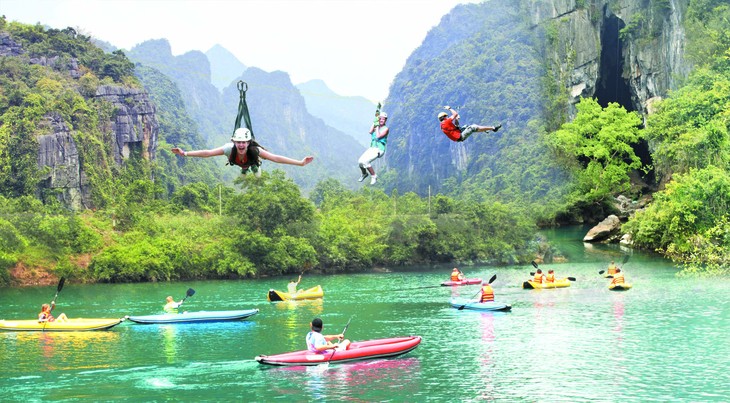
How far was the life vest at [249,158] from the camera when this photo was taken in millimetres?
9344

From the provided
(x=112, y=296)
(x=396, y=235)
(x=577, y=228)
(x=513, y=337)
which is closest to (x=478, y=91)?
(x=577, y=228)

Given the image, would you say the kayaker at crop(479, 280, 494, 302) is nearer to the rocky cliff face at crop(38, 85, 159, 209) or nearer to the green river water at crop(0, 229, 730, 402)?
the green river water at crop(0, 229, 730, 402)

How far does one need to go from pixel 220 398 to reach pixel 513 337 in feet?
37.5

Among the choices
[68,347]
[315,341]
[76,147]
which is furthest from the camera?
[76,147]

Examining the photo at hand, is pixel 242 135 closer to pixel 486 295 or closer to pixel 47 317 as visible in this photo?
pixel 47 317

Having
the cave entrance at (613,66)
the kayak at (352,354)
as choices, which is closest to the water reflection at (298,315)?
the kayak at (352,354)

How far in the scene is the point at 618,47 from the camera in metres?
68.6

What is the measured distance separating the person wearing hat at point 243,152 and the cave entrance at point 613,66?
62.8 meters

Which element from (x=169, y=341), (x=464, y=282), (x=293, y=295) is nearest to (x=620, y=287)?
(x=464, y=282)

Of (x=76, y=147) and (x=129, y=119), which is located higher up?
(x=129, y=119)

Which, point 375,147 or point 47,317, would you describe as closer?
point 375,147

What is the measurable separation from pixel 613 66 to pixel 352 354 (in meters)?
53.2

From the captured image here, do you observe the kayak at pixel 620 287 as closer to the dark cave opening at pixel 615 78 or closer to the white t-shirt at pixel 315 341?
the white t-shirt at pixel 315 341

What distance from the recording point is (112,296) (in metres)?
41.0
